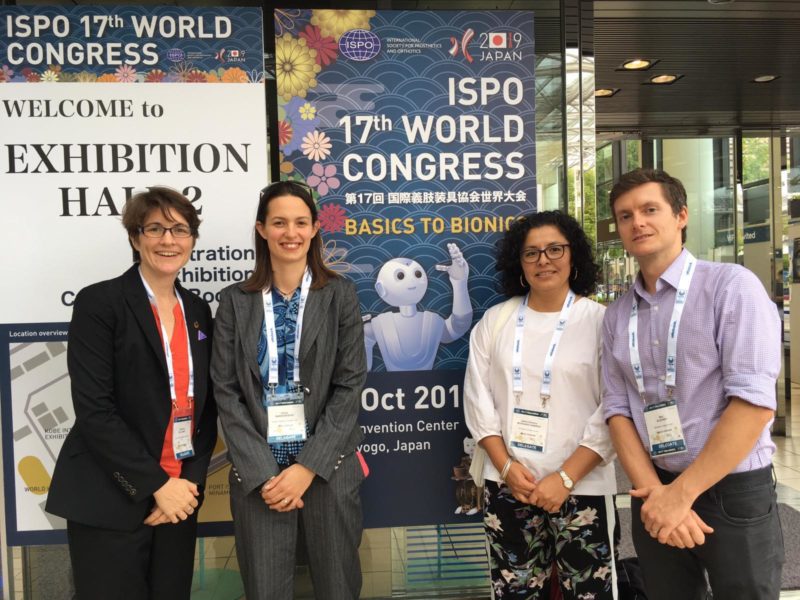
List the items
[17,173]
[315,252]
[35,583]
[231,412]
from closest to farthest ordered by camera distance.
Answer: [231,412] → [315,252] → [17,173] → [35,583]

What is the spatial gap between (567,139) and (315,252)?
4.51 ft

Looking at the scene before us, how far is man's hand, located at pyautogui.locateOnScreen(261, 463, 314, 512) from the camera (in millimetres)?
1853

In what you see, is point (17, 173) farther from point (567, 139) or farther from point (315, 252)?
point (567, 139)

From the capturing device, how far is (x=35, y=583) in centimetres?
271

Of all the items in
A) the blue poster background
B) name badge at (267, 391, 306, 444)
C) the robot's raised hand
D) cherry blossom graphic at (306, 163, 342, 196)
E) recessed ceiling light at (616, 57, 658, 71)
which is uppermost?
recessed ceiling light at (616, 57, 658, 71)

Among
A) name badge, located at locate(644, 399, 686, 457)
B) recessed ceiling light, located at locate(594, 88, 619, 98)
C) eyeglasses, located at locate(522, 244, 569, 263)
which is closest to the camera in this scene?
name badge, located at locate(644, 399, 686, 457)

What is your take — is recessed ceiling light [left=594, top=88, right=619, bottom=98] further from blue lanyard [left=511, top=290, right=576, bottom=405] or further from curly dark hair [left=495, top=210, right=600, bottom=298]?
blue lanyard [left=511, top=290, right=576, bottom=405]

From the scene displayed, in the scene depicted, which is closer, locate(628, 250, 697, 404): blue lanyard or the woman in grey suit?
locate(628, 250, 697, 404): blue lanyard

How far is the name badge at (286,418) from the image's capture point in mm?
1893

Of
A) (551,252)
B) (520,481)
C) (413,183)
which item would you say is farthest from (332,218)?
(520,481)

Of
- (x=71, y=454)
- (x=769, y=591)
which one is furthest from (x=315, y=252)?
(x=769, y=591)

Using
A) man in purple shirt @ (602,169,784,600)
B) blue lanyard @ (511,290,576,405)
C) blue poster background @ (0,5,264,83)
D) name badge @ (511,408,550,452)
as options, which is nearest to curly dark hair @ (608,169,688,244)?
man in purple shirt @ (602,169,784,600)

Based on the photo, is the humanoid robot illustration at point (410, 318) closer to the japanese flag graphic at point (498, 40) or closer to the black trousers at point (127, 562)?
the japanese flag graphic at point (498, 40)

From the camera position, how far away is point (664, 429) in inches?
68.4
